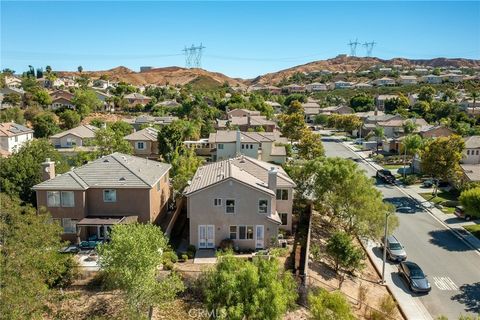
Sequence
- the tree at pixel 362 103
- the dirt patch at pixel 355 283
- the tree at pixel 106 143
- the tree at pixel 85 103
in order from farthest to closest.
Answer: the tree at pixel 362 103, the tree at pixel 85 103, the tree at pixel 106 143, the dirt patch at pixel 355 283

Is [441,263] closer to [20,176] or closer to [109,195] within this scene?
[109,195]

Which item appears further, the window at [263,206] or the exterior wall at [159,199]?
the exterior wall at [159,199]

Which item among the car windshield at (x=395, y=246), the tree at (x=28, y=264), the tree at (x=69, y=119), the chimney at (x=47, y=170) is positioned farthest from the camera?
the tree at (x=69, y=119)

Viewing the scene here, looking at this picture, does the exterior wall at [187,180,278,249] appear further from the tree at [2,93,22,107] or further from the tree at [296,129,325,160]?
the tree at [2,93,22,107]

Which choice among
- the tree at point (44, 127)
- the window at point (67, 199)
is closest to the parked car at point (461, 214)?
the window at point (67, 199)

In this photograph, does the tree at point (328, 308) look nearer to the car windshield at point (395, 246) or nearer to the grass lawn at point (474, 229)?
the car windshield at point (395, 246)

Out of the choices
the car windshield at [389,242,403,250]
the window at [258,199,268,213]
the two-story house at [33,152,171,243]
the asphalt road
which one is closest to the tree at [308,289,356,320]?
the asphalt road

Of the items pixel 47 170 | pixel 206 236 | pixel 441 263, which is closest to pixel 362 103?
pixel 441 263
